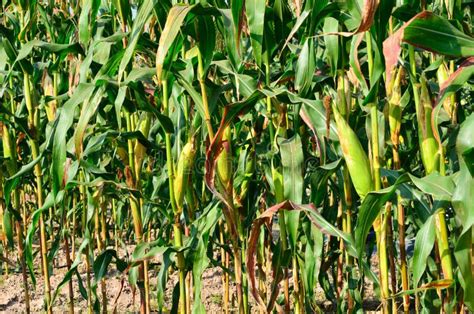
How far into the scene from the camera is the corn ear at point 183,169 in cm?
241

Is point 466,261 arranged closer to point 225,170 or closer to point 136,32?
point 225,170

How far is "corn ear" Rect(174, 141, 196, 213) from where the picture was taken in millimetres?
2414

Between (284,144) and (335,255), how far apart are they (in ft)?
3.41

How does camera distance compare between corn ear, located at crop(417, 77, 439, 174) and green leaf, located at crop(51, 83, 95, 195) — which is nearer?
corn ear, located at crop(417, 77, 439, 174)

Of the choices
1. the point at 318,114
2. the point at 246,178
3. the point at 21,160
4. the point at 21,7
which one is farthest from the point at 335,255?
the point at 21,160

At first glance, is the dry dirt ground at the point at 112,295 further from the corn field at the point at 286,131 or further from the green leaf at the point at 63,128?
the green leaf at the point at 63,128

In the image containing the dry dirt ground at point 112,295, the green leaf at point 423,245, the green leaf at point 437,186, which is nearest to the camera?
the green leaf at point 437,186

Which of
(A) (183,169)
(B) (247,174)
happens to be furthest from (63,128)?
(B) (247,174)

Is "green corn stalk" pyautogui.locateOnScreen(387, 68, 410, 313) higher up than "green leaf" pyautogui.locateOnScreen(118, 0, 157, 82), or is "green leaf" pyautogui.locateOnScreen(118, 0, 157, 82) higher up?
"green leaf" pyautogui.locateOnScreen(118, 0, 157, 82)

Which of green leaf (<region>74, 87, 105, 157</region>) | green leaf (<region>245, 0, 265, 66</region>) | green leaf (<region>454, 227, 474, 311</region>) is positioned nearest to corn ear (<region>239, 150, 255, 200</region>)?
green leaf (<region>74, 87, 105, 157</region>)

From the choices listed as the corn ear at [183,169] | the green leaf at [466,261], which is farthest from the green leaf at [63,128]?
the green leaf at [466,261]

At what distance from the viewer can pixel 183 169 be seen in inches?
95.0

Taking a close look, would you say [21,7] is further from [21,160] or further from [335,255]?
[335,255]

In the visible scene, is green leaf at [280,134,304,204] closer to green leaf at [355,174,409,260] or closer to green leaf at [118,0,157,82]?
green leaf at [355,174,409,260]
